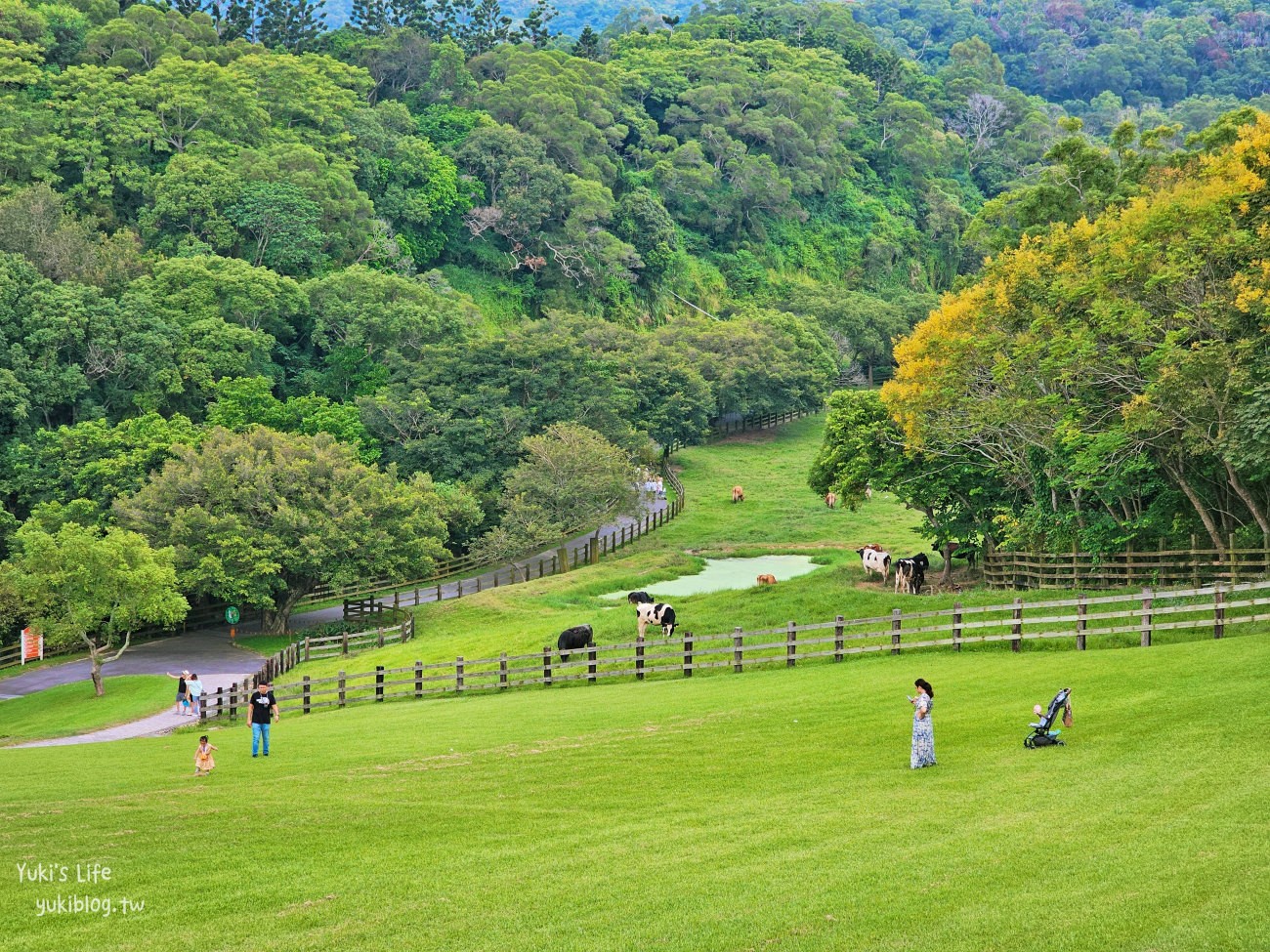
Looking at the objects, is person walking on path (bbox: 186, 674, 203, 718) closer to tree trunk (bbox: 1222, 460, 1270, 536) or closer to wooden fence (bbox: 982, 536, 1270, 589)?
wooden fence (bbox: 982, 536, 1270, 589)

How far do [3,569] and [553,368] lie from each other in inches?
1119

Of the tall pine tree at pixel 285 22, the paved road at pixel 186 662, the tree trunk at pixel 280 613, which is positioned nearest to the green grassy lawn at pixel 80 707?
the paved road at pixel 186 662

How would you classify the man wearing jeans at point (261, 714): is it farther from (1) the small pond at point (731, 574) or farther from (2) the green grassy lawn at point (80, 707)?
(1) the small pond at point (731, 574)

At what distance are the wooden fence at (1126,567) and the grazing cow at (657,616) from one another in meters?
9.98

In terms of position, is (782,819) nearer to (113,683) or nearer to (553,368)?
(113,683)

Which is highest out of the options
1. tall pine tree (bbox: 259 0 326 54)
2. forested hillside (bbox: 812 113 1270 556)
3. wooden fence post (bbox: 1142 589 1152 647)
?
tall pine tree (bbox: 259 0 326 54)

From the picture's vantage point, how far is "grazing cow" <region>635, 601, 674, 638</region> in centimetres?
3550

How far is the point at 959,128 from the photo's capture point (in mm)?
161375

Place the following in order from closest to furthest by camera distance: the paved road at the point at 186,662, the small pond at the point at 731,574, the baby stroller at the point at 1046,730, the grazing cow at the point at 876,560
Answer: the baby stroller at the point at 1046,730, the paved road at the point at 186,662, the grazing cow at the point at 876,560, the small pond at the point at 731,574

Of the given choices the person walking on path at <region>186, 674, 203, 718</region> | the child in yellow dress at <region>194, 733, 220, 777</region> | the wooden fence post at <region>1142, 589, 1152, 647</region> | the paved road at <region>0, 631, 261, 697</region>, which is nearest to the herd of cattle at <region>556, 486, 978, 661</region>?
the person walking on path at <region>186, 674, 203, 718</region>

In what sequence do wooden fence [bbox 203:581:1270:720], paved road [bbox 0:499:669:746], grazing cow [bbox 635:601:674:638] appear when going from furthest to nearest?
paved road [bbox 0:499:669:746] → grazing cow [bbox 635:601:674:638] → wooden fence [bbox 203:581:1270:720]

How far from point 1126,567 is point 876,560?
34.9ft

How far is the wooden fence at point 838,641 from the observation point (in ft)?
82.9

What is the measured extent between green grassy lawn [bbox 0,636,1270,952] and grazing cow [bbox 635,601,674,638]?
11.7 m
